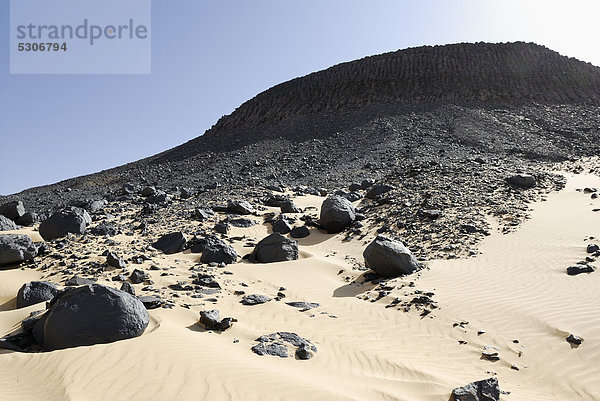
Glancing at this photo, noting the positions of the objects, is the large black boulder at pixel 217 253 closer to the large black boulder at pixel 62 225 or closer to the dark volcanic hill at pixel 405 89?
the large black boulder at pixel 62 225

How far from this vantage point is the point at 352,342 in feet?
20.1

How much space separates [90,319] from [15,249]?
482cm

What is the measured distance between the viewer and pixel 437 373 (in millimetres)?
5254

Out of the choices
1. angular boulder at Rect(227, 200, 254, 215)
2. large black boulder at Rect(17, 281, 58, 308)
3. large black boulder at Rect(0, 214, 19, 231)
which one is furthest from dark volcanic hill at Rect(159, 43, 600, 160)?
large black boulder at Rect(17, 281, 58, 308)

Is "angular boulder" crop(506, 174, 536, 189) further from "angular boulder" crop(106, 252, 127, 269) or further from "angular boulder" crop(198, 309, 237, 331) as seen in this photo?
"angular boulder" crop(106, 252, 127, 269)

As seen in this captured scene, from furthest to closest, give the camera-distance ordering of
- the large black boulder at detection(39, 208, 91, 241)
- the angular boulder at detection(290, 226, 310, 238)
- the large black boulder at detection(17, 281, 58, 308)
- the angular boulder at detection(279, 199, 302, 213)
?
the angular boulder at detection(279, 199, 302, 213) < the angular boulder at detection(290, 226, 310, 238) < the large black boulder at detection(39, 208, 91, 241) < the large black boulder at detection(17, 281, 58, 308)

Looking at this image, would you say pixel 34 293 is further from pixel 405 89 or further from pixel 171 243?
pixel 405 89

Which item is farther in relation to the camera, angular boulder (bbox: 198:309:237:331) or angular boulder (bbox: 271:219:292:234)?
angular boulder (bbox: 271:219:292:234)

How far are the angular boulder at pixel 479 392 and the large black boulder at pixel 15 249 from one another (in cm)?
857

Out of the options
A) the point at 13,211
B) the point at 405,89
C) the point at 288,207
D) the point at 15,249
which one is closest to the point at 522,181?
the point at 288,207

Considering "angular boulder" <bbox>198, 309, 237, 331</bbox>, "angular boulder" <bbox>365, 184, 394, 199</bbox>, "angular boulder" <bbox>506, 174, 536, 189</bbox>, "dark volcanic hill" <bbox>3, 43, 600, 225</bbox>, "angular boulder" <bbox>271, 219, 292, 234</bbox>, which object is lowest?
"angular boulder" <bbox>198, 309, 237, 331</bbox>

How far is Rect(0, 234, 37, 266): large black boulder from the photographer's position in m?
8.71

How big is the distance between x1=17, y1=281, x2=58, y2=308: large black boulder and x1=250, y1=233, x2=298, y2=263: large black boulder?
4.23m

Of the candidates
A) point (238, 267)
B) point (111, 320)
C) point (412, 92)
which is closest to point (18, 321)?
point (111, 320)
